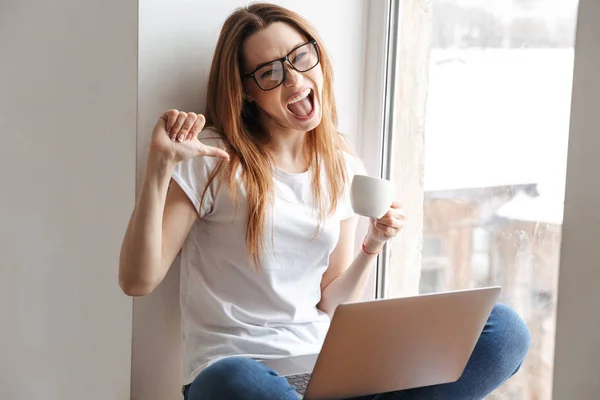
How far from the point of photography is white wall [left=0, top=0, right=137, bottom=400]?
5.87 feet

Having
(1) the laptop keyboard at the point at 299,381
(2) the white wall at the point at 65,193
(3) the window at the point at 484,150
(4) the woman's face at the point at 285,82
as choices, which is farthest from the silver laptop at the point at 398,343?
(2) the white wall at the point at 65,193

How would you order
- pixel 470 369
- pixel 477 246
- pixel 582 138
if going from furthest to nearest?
pixel 477 246, pixel 470 369, pixel 582 138

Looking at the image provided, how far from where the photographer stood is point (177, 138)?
56.4 inches

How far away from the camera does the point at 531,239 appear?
161 cm

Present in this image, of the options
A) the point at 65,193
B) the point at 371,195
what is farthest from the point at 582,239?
the point at 65,193

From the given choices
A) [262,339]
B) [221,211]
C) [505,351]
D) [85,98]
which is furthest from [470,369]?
[85,98]

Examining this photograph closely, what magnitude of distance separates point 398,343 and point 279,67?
62 cm

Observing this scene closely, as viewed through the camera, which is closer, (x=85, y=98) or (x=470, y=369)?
(x=470, y=369)

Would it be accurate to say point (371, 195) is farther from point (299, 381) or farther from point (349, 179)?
point (299, 381)

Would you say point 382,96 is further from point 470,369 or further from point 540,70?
point 470,369

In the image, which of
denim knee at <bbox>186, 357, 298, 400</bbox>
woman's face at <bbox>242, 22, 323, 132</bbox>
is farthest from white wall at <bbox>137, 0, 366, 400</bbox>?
denim knee at <bbox>186, 357, 298, 400</bbox>

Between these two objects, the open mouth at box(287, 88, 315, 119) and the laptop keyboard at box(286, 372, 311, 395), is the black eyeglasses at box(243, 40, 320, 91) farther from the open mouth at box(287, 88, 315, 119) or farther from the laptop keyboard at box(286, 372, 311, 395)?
the laptop keyboard at box(286, 372, 311, 395)

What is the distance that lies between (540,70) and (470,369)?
58 cm

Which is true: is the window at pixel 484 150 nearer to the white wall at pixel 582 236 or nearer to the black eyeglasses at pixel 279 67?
the white wall at pixel 582 236
